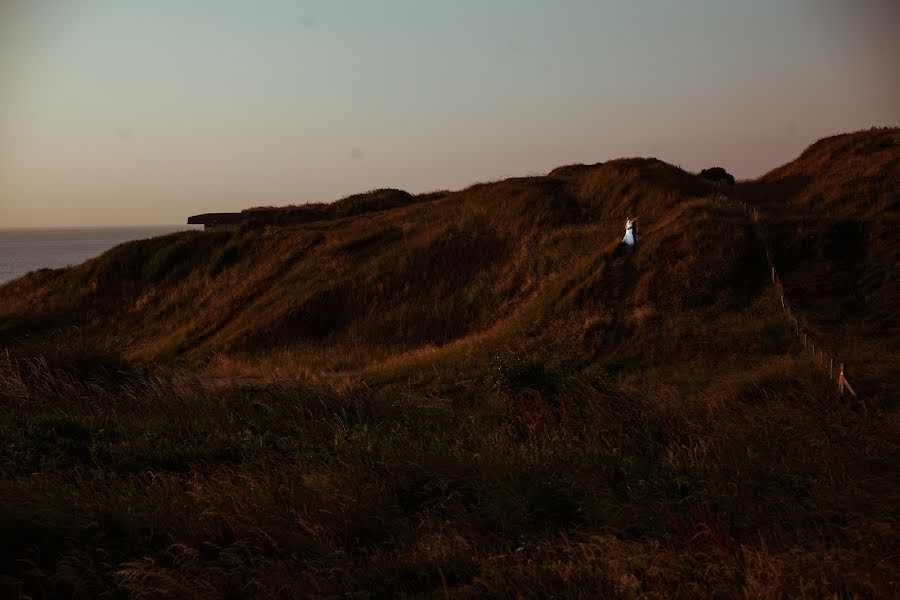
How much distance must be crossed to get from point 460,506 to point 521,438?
2.45m

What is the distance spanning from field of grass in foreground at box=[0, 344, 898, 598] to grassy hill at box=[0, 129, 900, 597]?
29mm

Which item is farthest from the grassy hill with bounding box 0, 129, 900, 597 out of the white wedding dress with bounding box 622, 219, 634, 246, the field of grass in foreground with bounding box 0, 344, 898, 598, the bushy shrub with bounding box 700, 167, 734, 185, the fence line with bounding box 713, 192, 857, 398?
the bushy shrub with bounding box 700, 167, 734, 185

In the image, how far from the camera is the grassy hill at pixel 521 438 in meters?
5.53

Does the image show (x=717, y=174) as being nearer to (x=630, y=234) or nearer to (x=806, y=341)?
(x=630, y=234)

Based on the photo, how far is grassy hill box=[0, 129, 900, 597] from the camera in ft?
18.1

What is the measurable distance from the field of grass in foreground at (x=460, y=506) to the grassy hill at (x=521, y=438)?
0.03 meters

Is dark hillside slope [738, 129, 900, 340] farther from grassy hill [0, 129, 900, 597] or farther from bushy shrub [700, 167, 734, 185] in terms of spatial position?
bushy shrub [700, 167, 734, 185]

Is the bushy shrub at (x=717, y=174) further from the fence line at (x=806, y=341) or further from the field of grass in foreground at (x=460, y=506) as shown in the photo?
the field of grass in foreground at (x=460, y=506)

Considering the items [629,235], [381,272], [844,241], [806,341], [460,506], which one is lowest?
[806,341]

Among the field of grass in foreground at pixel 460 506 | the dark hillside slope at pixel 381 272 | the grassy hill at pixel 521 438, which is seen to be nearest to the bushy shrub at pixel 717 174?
the dark hillside slope at pixel 381 272

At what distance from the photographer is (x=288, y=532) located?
618cm

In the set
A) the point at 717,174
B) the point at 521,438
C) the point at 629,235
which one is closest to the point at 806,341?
the point at 629,235

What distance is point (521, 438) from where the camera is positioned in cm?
884

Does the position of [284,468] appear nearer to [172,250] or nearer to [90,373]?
[90,373]
